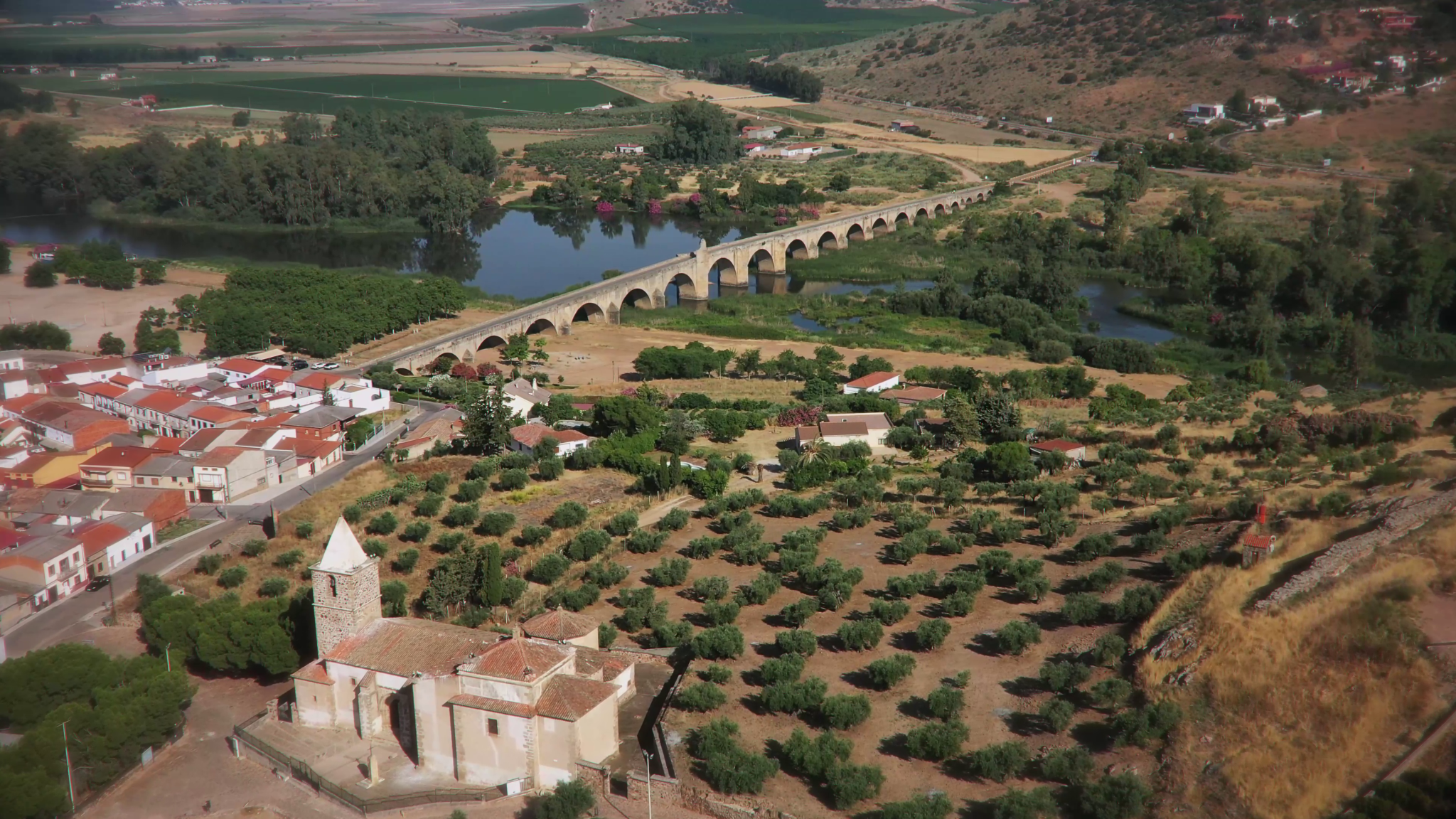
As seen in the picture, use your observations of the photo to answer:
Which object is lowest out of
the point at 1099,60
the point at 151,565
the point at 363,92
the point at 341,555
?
the point at 151,565

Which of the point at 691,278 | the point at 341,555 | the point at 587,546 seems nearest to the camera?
the point at 341,555

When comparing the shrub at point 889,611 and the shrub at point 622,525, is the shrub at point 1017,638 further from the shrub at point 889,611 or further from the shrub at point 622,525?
the shrub at point 622,525

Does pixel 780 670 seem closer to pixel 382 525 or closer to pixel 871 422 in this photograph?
pixel 382 525

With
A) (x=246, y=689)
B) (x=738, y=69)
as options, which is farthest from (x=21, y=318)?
(x=738, y=69)

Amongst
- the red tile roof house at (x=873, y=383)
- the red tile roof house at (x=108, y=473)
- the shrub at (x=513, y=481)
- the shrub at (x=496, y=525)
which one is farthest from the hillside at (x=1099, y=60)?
the red tile roof house at (x=108, y=473)

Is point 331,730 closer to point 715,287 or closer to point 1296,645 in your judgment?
point 1296,645

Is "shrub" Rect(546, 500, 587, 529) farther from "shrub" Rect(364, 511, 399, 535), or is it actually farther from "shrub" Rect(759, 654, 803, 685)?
"shrub" Rect(759, 654, 803, 685)

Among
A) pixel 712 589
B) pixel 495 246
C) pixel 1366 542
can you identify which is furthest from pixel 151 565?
pixel 495 246
